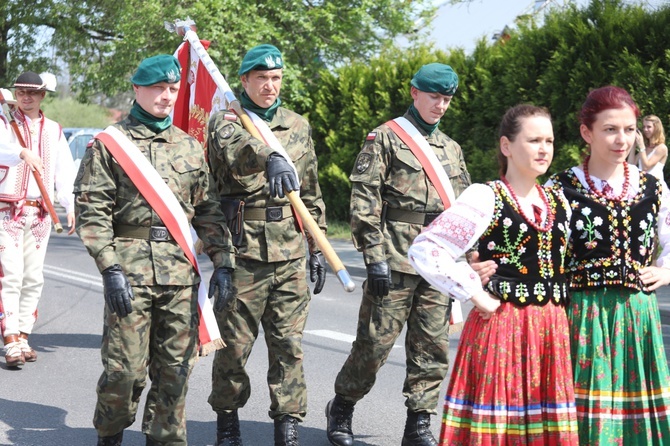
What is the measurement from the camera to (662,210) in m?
4.23

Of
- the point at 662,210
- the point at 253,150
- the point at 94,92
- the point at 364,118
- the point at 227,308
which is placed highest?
the point at 94,92

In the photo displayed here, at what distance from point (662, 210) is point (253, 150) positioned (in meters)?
1.91

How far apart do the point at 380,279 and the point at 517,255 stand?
1328 mm

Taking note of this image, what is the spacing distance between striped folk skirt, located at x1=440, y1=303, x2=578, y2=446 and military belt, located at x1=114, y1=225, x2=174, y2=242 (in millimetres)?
1538

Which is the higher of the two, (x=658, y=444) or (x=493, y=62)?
(x=493, y=62)

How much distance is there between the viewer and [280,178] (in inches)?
186

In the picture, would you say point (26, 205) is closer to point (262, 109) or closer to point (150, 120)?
point (262, 109)

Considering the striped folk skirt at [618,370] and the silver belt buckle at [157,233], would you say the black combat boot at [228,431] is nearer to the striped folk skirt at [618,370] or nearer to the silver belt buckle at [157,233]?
the silver belt buckle at [157,233]

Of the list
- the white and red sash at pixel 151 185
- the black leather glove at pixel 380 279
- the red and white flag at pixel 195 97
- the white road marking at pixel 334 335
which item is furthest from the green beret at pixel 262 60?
the white road marking at pixel 334 335

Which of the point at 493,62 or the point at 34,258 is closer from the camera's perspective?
the point at 34,258

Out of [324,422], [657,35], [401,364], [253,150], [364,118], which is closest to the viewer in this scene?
[253,150]

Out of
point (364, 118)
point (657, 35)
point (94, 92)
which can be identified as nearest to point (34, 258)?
point (657, 35)

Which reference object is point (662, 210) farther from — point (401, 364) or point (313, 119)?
point (313, 119)

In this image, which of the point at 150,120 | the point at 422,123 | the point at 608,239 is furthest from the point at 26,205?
the point at 608,239
